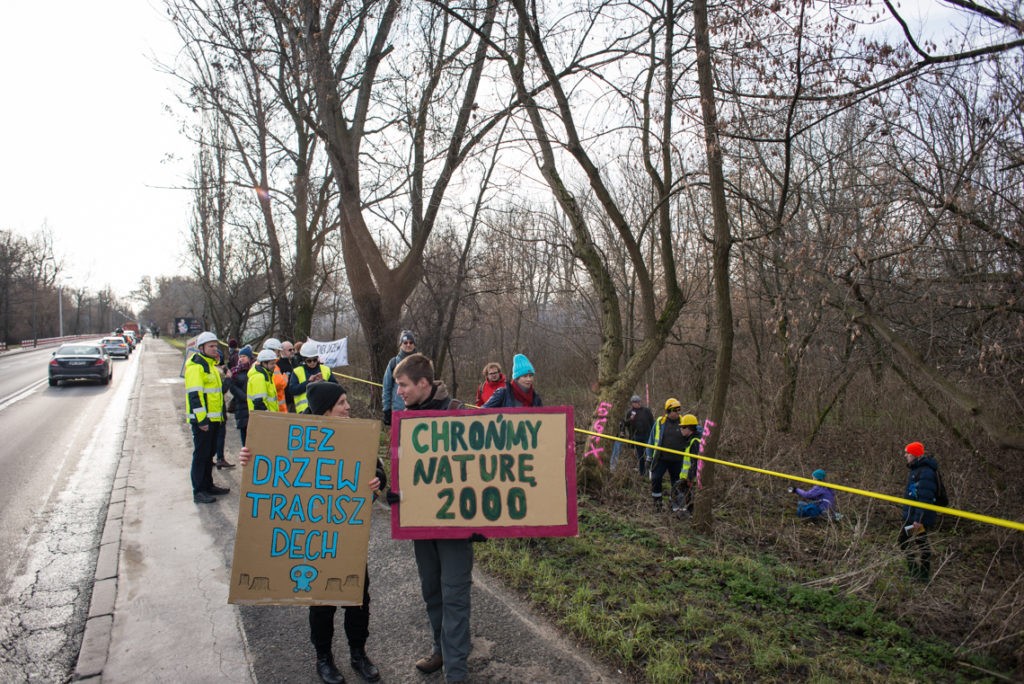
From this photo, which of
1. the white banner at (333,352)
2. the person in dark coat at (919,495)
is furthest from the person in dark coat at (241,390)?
the person in dark coat at (919,495)

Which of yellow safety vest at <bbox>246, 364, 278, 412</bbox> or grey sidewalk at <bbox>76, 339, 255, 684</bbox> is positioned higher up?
yellow safety vest at <bbox>246, 364, 278, 412</bbox>

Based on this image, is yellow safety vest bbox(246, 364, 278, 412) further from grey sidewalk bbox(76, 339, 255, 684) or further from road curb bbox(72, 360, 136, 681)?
road curb bbox(72, 360, 136, 681)

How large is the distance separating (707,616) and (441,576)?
1.92 meters

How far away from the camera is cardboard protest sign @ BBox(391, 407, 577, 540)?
3727 mm

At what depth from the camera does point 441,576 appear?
146 inches

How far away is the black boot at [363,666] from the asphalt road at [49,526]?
1.75 meters

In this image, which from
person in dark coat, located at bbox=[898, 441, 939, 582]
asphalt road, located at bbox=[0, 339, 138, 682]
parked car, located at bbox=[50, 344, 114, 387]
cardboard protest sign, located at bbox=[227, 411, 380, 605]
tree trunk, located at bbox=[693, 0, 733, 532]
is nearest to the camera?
cardboard protest sign, located at bbox=[227, 411, 380, 605]

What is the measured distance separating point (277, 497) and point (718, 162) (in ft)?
18.8

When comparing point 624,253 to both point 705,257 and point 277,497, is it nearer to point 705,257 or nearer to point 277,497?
point 705,257

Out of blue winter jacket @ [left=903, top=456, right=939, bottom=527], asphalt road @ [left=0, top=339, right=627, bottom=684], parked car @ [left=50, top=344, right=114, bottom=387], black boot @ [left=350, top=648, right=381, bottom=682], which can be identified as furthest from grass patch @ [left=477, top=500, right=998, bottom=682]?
parked car @ [left=50, top=344, right=114, bottom=387]

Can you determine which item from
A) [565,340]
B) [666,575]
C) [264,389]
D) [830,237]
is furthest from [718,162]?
[565,340]

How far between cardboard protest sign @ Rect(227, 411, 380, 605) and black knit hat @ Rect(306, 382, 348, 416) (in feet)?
0.43

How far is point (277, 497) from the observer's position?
377 cm

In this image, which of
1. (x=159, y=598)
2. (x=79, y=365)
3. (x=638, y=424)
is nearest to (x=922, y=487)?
(x=638, y=424)
